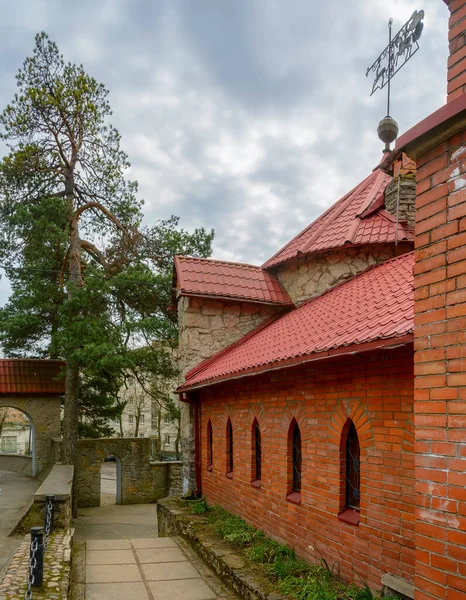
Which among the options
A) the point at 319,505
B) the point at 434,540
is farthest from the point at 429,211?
the point at 319,505

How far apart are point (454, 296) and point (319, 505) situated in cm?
401

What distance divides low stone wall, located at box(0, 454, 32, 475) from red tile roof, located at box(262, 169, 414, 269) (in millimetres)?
13846

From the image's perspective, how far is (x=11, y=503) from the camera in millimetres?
14320

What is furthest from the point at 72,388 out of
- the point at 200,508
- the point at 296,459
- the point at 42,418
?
the point at 296,459

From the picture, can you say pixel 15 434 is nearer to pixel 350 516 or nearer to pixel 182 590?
pixel 182 590

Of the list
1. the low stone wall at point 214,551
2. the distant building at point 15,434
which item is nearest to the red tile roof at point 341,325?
the low stone wall at point 214,551

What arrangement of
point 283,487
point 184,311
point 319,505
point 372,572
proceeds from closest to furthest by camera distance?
1. point 372,572
2. point 319,505
3. point 283,487
4. point 184,311

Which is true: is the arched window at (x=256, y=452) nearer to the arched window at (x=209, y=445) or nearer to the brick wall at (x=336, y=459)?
the brick wall at (x=336, y=459)

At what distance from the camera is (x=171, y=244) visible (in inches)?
664

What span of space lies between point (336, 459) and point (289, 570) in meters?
1.34

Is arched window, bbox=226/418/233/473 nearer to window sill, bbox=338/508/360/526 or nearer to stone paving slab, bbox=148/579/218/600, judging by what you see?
stone paving slab, bbox=148/579/218/600

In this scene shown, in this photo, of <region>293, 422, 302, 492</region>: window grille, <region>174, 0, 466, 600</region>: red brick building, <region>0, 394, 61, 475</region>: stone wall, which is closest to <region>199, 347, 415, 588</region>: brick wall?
<region>174, 0, 466, 600</region>: red brick building

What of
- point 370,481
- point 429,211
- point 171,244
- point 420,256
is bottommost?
point 370,481

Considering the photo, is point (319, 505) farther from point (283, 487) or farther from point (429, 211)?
point (429, 211)
